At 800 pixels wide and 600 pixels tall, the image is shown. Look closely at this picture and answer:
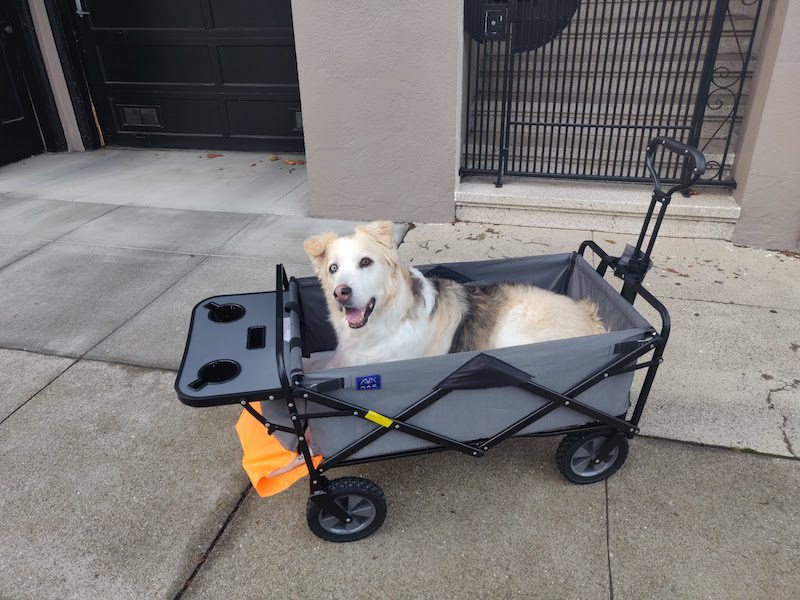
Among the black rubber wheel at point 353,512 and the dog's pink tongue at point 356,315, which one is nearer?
the black rubber wheel at point 353,512

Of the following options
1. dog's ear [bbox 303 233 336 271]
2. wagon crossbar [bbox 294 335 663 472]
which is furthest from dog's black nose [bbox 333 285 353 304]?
wagon crossbar [bbox 294 335 663 472]

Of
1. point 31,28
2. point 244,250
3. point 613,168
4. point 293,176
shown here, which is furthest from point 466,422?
point 31,28

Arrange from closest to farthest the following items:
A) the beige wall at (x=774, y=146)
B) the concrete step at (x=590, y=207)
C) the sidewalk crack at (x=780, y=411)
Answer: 1. the sidewalk crack at (x=780, y=411)
2. the beige wall at (x=774, y=146)
3. the concrete step at (x=590, y=207)

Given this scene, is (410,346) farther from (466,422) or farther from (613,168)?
(613,168)

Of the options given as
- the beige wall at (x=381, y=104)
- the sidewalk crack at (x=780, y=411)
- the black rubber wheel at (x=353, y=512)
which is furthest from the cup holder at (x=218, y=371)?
the beige wall at (x=381, y=104)

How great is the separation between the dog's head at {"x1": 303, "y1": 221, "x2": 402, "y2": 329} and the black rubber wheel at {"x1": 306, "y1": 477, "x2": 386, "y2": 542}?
2.26 feet

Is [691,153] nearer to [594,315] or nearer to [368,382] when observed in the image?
[594,315]

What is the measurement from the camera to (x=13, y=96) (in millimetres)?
7598

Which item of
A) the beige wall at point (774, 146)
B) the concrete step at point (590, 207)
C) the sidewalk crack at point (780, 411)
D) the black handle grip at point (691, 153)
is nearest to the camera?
the black handle grip at point (691, 153)

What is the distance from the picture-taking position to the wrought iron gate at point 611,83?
17.2 feet

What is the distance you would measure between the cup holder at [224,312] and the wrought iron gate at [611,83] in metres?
3.78

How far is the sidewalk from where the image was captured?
226 cm

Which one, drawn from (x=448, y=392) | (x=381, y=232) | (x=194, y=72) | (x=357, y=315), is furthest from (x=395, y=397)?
(x=194, y=72)

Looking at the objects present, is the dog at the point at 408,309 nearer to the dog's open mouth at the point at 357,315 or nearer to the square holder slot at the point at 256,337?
the dog's open mouth at the point at 357,315
